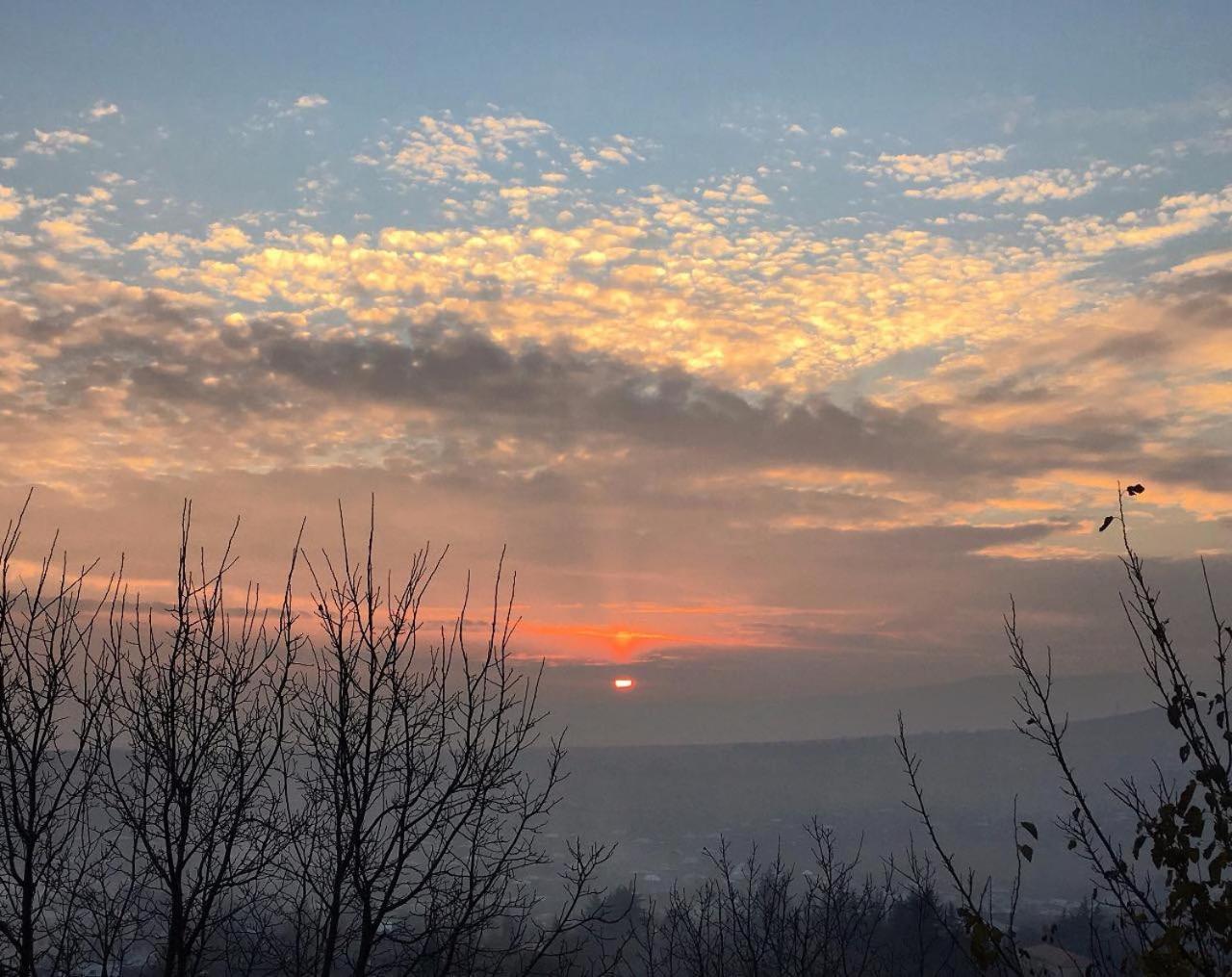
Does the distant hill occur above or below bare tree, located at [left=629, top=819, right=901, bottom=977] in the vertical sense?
below

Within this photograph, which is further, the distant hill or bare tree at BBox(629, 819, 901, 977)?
the distant hill

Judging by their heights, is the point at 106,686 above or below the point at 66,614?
below

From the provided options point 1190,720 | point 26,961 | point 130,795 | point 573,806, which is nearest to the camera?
point 1190,720

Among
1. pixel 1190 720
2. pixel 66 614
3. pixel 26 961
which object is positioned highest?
pixel 66 614

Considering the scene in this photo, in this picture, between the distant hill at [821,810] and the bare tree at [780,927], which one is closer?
the bare tree at [780,927]

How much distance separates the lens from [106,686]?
10.4 meters

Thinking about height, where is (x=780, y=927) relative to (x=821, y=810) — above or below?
above

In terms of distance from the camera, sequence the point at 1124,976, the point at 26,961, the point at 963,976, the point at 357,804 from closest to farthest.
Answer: the point at 1124,976, the point at 26,961, the point at 357,804, the point at 963,976

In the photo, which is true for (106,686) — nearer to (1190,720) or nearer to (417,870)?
(417,870)

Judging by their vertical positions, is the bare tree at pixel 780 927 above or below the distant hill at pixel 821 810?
above

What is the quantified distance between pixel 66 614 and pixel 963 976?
4833cm

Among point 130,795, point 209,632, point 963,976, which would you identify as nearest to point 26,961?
point 130,795

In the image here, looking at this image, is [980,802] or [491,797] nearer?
[491,797]

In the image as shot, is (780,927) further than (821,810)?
No
